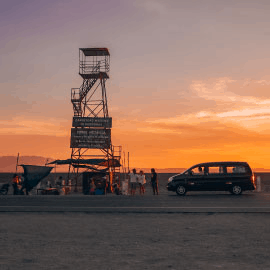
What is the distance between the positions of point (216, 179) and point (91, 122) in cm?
1799

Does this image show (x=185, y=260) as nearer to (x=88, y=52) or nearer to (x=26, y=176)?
(x=26, y=176)

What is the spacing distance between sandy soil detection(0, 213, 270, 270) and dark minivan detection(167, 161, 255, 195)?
13.2 meters

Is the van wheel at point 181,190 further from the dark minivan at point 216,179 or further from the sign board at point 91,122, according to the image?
the sign board at point 91,122

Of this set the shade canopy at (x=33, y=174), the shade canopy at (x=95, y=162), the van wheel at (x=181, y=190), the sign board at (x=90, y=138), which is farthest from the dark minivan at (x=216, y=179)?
the sign board at (x=90, y=138)

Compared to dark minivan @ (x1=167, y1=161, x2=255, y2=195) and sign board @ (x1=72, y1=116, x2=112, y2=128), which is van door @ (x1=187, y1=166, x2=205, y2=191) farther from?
sign board @ (x1=72, y1=116, x2=112, y2=128)

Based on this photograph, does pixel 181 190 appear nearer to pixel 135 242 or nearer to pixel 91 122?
pixel 91 122

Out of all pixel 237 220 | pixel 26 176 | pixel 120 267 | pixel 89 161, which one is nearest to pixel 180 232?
pixel 237 220

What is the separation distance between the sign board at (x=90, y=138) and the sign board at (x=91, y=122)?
49 cm

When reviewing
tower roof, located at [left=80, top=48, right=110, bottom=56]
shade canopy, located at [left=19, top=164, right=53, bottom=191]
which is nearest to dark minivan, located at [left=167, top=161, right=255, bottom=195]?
shade canopy, located at [left=19, top=164, right=53, bottom=191]

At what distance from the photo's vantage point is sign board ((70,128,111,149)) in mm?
41594

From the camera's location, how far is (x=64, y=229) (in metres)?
11.0

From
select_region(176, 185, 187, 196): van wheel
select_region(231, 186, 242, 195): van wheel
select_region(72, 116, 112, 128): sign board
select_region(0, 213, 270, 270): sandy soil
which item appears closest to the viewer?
select_region(0, 213, 270, 270): sandy soil

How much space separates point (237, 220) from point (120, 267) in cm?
723

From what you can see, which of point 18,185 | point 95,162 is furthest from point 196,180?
point 95,162
